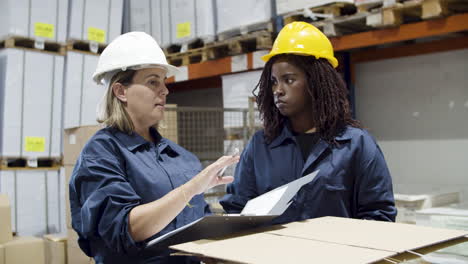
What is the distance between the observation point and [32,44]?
6.34 meters

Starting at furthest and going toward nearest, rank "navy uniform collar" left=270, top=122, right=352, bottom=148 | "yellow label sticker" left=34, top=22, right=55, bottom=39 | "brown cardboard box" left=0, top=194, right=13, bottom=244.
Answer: "yellow label sticker" left=34, top=22, right=55, bottom=39, "brown cardboard box" left=0, top=194, right=13, bottom=244, "navy uniform collar" left=270, top=122, right=352, bottom=148

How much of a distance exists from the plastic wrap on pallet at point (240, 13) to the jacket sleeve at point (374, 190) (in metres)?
3.38

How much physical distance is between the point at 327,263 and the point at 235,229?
0.53 m

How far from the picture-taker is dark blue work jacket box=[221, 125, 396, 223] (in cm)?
233

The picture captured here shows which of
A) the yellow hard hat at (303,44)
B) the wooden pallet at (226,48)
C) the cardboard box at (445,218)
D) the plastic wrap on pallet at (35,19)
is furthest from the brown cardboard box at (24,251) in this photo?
the cardboard box at (445,218)

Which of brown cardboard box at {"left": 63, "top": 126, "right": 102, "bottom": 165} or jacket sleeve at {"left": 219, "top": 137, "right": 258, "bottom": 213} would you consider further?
brown cardboard box at {"left": 63, "top": 126, "right": 102, "bottom": 165}

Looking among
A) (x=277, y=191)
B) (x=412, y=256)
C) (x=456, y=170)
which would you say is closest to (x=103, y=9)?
(x=456, y=170)

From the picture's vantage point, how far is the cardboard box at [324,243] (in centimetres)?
137

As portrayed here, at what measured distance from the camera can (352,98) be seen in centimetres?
605

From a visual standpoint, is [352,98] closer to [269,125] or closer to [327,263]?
[269,125]

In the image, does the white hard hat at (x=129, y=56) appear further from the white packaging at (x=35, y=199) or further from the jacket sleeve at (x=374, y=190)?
the white packaging at (x=35, y=199)

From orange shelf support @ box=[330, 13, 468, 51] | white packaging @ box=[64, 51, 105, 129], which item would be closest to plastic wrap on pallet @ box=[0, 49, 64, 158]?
white packaging @ box=[64, 51, 105, 129]

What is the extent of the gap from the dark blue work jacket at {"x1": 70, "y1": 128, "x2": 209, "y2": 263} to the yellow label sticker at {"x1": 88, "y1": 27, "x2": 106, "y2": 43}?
480 cm

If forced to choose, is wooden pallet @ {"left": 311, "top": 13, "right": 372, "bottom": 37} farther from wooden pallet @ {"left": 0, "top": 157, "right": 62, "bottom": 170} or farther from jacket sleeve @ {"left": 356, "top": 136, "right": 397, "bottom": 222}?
wooden pallet @ {"left": 0, "top": 157, "right": 62, "bottom": 170}
